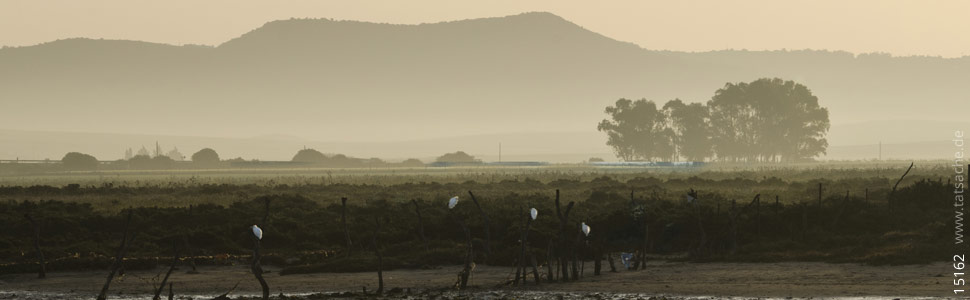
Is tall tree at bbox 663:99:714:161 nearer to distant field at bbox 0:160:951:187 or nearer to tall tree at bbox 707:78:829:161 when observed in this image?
tall tree at bbox 707:78:829:161

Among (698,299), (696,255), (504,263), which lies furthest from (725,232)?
(698,299)

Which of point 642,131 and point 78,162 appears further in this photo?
point 78,162

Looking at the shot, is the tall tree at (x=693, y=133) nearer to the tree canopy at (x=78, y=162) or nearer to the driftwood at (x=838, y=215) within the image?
the tree canopy at (x=78, y=162)

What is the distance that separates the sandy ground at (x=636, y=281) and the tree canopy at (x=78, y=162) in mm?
160094

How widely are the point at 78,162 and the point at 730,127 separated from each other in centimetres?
9049

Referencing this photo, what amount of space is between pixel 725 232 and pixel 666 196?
21307 mm

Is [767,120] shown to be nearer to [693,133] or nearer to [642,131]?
[693,133]

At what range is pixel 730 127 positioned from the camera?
192375 mm

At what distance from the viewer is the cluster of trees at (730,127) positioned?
188 meters

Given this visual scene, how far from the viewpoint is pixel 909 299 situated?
96.1 feet

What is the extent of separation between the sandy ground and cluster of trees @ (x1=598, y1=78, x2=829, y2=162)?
153m

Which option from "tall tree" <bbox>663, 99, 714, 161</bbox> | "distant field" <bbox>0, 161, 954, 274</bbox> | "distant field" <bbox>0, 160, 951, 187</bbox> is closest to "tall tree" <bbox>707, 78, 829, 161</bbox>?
"tall tree" <bbox>663, 99, 714, 161</bbox>

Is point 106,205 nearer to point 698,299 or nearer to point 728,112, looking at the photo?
point 698,299

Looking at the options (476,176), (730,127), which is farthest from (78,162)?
(476,176)
